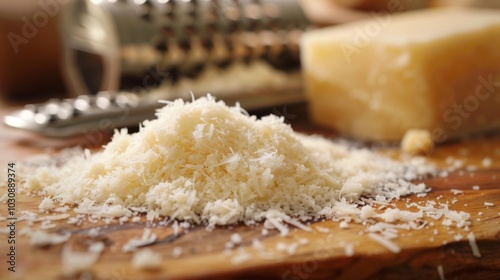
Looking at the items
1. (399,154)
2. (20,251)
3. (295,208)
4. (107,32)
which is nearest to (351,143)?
(399,154)

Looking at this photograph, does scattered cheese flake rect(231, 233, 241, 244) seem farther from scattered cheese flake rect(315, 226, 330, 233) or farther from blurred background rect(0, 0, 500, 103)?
blurred background rect(0, 0, 500, 103)

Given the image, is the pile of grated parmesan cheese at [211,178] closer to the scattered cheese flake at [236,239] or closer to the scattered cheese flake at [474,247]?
the scattered cheese flake at [236,239]

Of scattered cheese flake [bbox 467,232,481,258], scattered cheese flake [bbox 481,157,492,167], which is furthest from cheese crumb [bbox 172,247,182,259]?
scattered cheese flake [bbox 481,157,492,167]

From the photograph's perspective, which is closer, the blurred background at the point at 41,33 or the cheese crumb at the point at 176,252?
the cheese crumb at the point at 176,252

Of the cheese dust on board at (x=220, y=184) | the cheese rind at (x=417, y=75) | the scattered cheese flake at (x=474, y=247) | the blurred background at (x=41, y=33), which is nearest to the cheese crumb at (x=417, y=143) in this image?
the cheese rind at (x=417, y=75)

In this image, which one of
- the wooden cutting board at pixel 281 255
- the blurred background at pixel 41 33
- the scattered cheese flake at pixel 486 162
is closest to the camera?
the wooden cutting board at pixel 281 255

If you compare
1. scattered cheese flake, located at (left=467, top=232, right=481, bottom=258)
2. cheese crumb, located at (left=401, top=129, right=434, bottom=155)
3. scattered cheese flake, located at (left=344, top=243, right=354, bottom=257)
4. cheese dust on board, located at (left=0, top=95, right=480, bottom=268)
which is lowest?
scattered cheese flake, located at (left=467, top=232, right=481, bottom=258)

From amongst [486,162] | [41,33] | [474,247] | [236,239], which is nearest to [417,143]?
[486,162]
